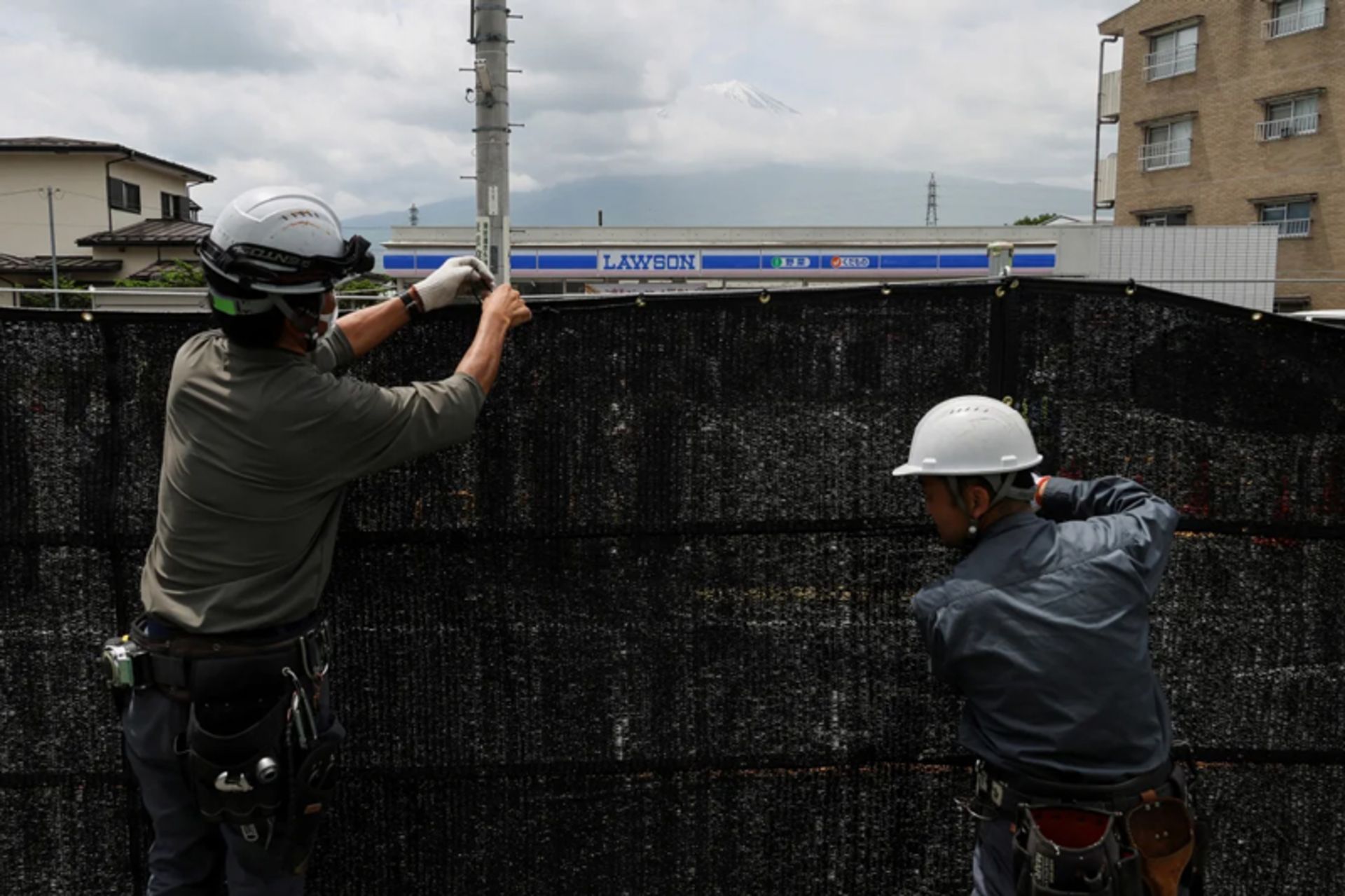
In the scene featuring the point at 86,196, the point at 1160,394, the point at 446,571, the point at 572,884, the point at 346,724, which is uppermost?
the point at 86,196

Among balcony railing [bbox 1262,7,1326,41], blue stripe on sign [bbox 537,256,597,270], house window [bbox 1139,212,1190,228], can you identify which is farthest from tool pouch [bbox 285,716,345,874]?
house window [bbox 1139,212,1190,228]

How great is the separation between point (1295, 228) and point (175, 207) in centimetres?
4465

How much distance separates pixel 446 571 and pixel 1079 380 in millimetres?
1964

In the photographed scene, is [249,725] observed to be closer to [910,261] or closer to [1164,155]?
[910,261]

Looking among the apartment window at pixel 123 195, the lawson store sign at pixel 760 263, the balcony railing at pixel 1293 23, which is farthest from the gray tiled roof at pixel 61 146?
the balcony railing at pixel 1293 23

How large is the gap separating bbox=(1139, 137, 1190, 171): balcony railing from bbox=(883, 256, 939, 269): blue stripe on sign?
52.6 feet

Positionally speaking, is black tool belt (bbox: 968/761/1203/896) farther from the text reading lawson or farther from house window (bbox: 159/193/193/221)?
house window (bbox: 159/193/193/221)

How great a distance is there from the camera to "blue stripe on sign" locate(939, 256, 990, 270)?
2653cm

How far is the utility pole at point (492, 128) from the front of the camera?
12.1 meters

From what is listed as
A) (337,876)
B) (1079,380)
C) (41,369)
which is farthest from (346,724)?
(1079,380)

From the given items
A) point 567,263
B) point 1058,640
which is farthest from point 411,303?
point 567,263

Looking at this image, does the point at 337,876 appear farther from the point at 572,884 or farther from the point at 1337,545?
the point at 1337,545

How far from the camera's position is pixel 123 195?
42656 mm

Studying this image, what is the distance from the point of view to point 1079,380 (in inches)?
122
